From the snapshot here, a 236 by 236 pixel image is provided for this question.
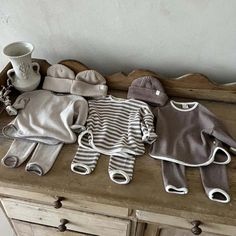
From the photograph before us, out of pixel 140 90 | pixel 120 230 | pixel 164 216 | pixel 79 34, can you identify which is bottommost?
pixel 120 230

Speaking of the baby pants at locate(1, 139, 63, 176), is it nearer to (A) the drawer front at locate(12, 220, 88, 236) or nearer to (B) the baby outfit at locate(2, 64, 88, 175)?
(B) the baby outfit at locate(2, 64, 88, 175)

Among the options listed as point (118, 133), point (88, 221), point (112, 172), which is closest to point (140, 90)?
point (118, 133)

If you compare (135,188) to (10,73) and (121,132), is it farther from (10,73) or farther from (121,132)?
(10,73)

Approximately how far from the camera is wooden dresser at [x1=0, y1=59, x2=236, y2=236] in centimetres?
56

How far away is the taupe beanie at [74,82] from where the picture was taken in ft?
2.52

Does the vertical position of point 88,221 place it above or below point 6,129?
below

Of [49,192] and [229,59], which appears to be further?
[229,59]

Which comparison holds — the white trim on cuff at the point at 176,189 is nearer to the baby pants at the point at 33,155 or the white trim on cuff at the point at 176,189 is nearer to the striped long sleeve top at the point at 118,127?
the striped long sleeve top at the point at 118,127

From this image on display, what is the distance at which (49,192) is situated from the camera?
58 cm

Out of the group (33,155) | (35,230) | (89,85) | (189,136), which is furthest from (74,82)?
(35,230)

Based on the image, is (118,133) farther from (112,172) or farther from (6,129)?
(6,129)

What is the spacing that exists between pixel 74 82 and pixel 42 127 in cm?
18

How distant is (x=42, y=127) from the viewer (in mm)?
664

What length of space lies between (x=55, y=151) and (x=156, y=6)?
17.9 inches
